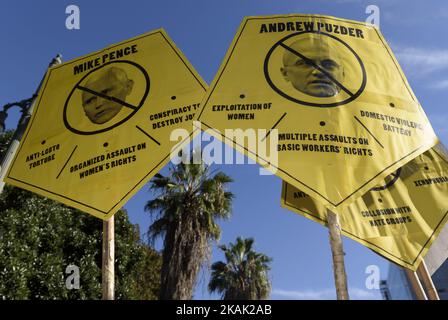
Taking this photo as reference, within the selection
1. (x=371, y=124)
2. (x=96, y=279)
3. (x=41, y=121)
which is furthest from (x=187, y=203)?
(x=371, y=124)

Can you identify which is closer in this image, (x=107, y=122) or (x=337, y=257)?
(x=337, y=257)

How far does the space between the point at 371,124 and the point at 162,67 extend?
2.83 meters

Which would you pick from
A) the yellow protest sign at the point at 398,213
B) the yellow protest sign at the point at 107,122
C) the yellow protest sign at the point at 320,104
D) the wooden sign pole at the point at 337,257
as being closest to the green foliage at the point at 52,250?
the yellow protest sign at the point at 107,122

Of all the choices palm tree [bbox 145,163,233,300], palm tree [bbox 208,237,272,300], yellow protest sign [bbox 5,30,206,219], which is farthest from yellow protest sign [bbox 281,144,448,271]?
palm tree [bbox 208,237,272,300]

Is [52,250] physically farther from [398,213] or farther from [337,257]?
[337,257]

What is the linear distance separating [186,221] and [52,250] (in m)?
4.61

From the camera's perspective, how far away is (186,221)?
16281 mm

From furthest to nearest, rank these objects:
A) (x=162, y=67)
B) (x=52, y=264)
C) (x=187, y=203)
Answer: (x=187, y=203)
(x=52, y=264)
(x=162, y=67)

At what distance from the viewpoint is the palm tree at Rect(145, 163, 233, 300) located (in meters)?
14.9

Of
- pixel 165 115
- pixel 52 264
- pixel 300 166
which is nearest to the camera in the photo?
pixel 300 166

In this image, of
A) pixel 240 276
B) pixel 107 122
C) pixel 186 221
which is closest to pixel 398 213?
pixel 107 122

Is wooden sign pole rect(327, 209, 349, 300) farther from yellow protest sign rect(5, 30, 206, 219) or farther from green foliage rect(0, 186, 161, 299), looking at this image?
green foliage rect(0, 186, 161, 299)

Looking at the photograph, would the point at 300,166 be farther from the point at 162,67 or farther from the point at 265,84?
the point at 162,67

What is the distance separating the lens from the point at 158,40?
623 cm
